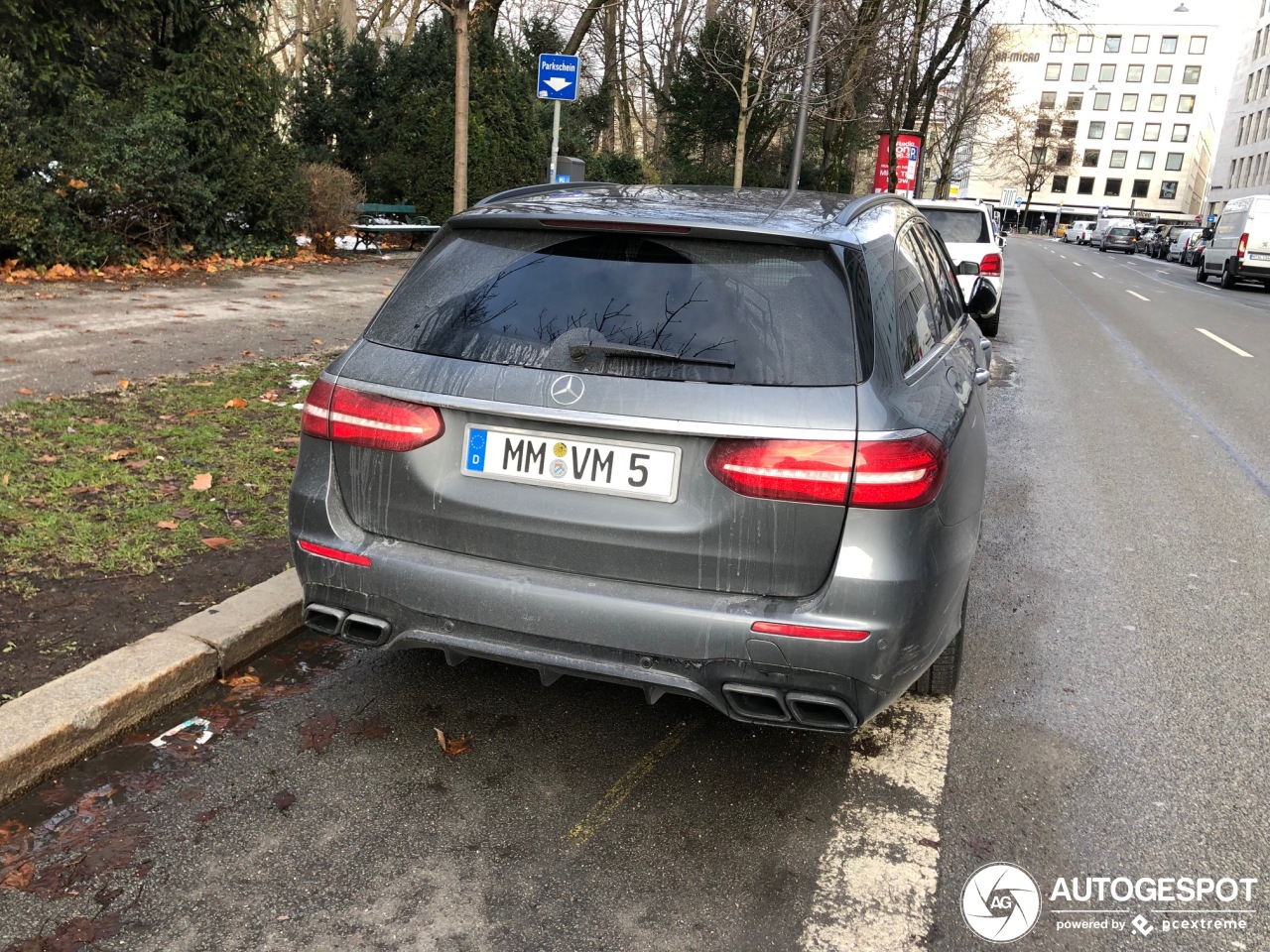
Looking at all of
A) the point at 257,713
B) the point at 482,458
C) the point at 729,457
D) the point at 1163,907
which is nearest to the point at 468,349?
the point at 482,458

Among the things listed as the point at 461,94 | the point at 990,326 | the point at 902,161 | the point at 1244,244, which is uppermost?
the point at 902,161

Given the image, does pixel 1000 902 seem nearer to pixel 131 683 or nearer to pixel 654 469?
pixel 654 469

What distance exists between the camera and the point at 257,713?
3316 millimetres

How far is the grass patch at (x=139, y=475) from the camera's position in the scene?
4191mm

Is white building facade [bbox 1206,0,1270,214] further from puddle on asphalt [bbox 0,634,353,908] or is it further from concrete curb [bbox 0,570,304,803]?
puddle on asphalt [bbox 0,634,353,908]

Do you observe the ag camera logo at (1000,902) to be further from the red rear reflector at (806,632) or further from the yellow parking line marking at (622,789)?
the yellow parking line marking at (622,789)

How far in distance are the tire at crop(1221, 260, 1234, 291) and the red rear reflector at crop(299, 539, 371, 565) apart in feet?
110

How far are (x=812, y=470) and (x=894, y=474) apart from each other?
0.21 meters

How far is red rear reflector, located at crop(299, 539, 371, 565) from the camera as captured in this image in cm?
287

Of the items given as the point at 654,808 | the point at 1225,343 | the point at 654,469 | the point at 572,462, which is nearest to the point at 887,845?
the point at 654,808

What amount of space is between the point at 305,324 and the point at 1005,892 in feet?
28.5

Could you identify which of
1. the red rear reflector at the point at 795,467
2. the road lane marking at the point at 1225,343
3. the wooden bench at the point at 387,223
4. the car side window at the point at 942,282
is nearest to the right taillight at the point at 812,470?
the red rear reflector at the point at 795,467

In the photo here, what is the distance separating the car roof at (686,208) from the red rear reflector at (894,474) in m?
0.63

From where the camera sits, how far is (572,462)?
8.66 ft
